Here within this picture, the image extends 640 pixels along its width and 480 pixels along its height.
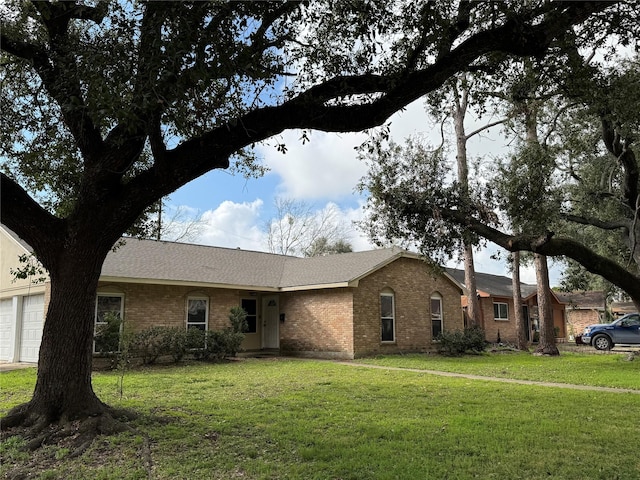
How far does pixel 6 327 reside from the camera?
18.9 m

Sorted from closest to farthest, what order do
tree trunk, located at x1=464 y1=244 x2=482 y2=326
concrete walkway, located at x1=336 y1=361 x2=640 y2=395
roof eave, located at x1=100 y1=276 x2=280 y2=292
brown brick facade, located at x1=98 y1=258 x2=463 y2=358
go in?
concrete walkway, located at x1=336 y1=361 x2=640 y2=395 < roof eave, located at x1=100 y1=276 x2=280 y2=292 < brown brick facade, located at x1=98 y1=258 x2=463 y2=358 < tree trunk, located at x1=464 y1=244 x2=482 y2=326

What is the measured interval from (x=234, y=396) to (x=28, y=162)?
18.6 ft

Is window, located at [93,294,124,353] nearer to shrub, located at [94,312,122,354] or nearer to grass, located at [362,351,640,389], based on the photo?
shrub, located at [94,312,122,354]

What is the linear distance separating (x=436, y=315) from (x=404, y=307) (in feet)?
7.94

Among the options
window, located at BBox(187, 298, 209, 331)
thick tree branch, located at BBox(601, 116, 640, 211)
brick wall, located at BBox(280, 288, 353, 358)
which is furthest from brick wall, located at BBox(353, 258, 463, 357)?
thick tree branch, located at BBox(601, 116, 640, 211)

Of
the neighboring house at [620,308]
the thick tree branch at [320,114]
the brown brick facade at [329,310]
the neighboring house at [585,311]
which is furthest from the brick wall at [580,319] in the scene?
the thick tree branch at [320,114]

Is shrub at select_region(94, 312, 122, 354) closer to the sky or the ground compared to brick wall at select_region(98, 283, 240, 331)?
closer to the ground

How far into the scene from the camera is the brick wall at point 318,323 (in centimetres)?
1831

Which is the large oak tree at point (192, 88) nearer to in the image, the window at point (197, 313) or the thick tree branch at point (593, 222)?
the thick tree branch at point (593, 222)

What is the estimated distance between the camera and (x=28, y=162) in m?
8.77

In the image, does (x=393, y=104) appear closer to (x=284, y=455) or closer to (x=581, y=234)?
(x=284, y=455)

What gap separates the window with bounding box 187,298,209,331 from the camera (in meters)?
18.1

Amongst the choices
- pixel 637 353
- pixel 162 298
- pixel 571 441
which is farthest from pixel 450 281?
pixel 571 441

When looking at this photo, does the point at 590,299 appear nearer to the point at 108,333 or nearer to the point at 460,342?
the point at 460,342
